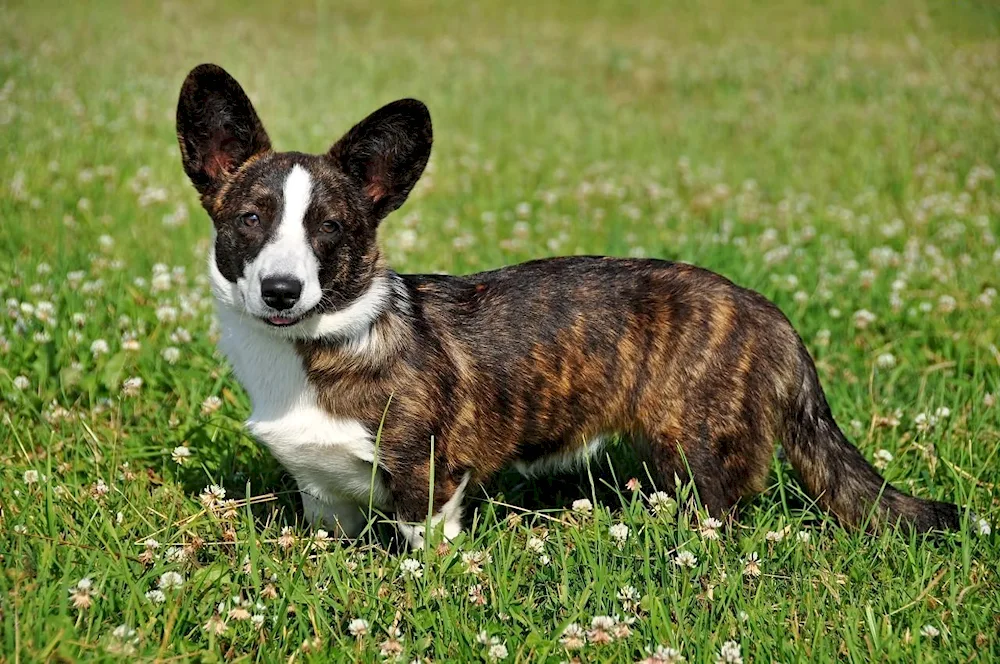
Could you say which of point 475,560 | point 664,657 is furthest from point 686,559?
point 475,560

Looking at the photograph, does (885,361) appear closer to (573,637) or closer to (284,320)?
(573,637)

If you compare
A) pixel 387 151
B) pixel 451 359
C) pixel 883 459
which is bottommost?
pixel 883 459

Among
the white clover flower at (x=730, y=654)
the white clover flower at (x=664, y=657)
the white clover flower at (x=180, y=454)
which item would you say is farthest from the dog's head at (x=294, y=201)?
the white clover flower at (x=730, y=654)

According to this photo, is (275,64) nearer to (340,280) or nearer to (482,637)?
(340,280)

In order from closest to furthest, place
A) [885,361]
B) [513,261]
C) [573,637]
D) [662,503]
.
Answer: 1. [573,637]
2. [662,503]
3. [885,361]
4. [513,261]

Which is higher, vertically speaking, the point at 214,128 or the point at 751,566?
the point at 214,128

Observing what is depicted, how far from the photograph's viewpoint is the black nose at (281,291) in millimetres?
3430

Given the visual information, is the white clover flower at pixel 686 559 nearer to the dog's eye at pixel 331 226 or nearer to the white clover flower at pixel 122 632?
the dog's eye at pixel 331 226

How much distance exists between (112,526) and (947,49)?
519 inches

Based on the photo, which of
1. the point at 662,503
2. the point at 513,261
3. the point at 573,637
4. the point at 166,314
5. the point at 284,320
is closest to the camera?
the point at 573,637

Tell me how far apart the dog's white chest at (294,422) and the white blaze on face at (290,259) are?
27cm

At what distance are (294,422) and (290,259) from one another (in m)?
0.61

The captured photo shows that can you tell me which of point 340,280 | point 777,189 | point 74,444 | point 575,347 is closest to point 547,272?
point 575,347

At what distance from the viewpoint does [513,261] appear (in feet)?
22.5
